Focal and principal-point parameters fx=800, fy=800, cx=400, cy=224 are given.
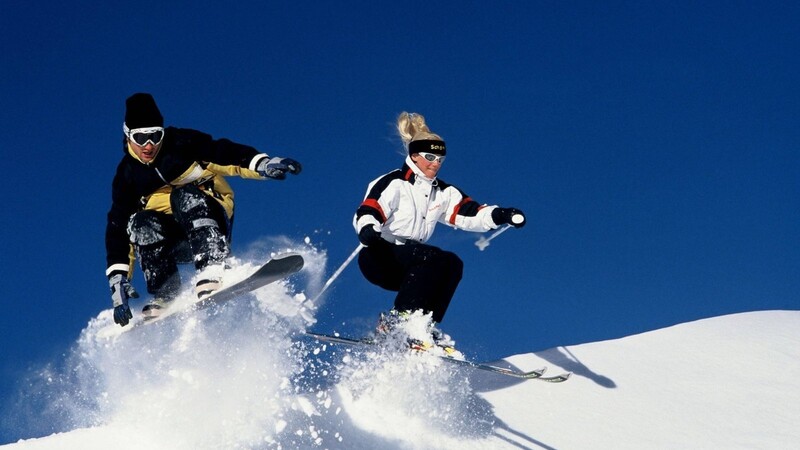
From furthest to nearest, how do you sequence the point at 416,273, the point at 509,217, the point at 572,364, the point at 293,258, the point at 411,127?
the point at 572,364, the point at 411,127, the point at 509,217, the point at 416,273, the point at 293,258

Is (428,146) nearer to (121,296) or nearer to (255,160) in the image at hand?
(255,160)

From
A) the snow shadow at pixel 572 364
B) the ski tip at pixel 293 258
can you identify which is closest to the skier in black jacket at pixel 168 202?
the ski tip at pixel 293 258

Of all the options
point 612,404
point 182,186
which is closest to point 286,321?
point 182,186

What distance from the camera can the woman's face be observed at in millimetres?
6379

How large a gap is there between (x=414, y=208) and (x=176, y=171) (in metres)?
1.84

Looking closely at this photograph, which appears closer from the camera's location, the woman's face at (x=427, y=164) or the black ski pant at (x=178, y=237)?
the black ski pant at (x=178, y=237)

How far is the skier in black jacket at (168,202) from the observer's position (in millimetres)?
5898

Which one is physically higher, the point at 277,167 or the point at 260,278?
the point at 277,167

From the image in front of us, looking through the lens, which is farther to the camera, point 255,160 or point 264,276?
point 255,160

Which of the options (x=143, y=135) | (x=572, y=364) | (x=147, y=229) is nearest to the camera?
(x=143, y=135)

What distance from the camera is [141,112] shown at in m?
5.92

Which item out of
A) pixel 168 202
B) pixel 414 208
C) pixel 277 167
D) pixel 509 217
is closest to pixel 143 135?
pixel 168 202

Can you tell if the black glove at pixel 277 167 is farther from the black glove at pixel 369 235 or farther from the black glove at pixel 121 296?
the black glove at pixel 121 296

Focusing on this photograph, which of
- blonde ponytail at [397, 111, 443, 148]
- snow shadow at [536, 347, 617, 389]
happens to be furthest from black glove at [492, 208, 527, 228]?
snow shadow at [536, 347, 617, 389]
